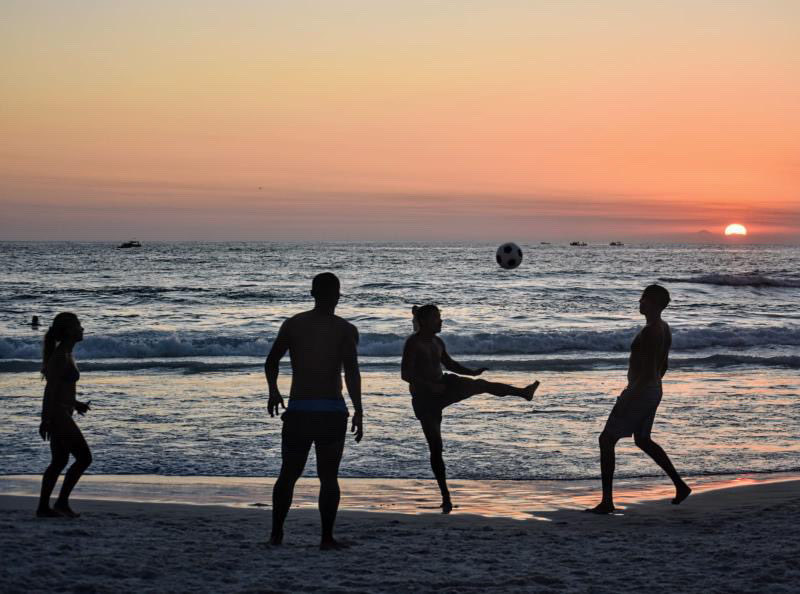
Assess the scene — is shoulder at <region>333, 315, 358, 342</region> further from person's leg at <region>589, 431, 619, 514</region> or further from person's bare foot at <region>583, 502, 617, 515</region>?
person's bare foot at <region>583, 502, 617, 515</region>

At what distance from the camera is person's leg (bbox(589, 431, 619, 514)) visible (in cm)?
746

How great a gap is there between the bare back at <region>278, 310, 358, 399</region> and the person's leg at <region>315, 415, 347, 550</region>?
278mm

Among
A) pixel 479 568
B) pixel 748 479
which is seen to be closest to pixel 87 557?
pixel 479 568

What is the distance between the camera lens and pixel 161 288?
49750 mm

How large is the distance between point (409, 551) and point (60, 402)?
278cm


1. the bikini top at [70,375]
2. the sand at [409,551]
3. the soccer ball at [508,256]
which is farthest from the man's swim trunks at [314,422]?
the soccer ball at [508,256]

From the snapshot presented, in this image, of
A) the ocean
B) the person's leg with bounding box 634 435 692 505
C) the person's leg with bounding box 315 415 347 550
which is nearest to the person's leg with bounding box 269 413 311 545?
the person's leg with bounding box 315 415 347 550

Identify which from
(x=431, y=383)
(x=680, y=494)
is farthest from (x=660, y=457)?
(x=431, y=383)

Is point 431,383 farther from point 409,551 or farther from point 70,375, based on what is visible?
point 70,375

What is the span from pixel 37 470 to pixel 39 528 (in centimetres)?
320

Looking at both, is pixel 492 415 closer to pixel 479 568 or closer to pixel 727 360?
pixel 479 568

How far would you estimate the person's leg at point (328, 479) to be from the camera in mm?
5812

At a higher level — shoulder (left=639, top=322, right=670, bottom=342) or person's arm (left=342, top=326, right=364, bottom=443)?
→ shoulder (left=639, top=322, right=670, bottom=342)

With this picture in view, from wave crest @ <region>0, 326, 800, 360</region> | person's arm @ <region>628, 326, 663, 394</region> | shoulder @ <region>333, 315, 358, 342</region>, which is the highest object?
shoulder @ <region>333, 315, 358, 342</region>
